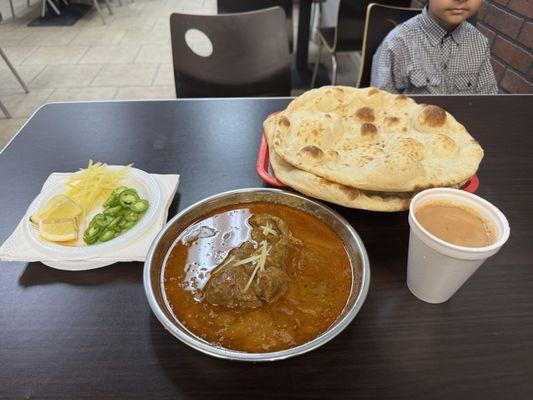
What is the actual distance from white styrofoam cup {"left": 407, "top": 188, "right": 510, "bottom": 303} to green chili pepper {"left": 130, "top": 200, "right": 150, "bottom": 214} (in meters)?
0.70

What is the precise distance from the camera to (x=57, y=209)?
3.35ft

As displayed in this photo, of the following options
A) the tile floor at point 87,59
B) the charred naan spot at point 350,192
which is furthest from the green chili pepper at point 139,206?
the tile floor at point 87,59

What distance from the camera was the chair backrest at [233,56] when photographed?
1943 mm

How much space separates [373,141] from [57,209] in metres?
0.94

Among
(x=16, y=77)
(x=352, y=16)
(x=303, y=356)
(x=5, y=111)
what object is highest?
(x=352, y=16)

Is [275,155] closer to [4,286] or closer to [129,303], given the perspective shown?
[129,303]

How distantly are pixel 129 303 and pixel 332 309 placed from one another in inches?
18.4

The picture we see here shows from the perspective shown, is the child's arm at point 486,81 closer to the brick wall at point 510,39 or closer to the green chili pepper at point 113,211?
the brick wall at point 510,39

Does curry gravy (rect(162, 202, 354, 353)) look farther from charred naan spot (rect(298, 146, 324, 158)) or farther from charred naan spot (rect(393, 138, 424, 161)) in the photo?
charred naan spot (rect(393, 138, 424, 161))

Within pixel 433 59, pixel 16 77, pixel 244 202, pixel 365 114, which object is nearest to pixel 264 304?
pixel 244 202

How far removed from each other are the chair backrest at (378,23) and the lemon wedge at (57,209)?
1858mm

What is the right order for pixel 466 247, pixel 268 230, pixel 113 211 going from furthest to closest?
pixel 113 211 → pixel 268 230 → pixel 466 247

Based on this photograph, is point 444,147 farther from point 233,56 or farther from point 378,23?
point 378,23

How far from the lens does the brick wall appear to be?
91.3 inches
